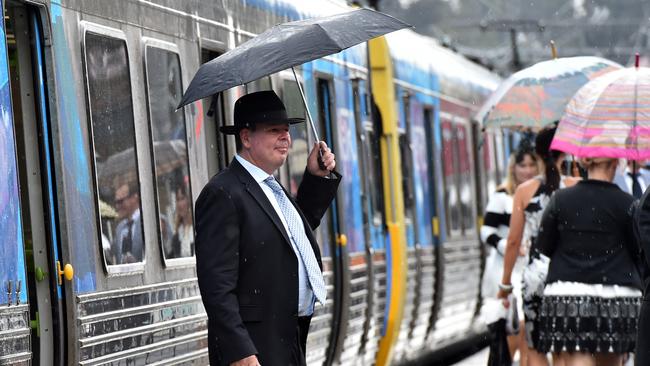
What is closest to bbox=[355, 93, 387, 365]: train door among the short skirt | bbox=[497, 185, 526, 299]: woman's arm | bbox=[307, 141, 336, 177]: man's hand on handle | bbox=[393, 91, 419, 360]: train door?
bbox=[393, 91, 419, 360]: train door

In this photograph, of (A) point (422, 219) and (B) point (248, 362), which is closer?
(B) point (248, 362)

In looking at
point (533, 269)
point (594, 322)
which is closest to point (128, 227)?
point (594, 322)

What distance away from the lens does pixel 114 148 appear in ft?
25.8

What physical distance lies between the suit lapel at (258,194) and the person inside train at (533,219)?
397cm

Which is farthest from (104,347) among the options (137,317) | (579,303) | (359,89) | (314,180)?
(359,89)

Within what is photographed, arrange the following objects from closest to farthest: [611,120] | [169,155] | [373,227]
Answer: [169,155] → [611,120] → [373,227]

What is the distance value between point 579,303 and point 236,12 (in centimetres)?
265

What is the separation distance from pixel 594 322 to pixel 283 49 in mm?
3211

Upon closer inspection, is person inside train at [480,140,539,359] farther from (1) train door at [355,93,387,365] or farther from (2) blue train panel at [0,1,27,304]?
(2) blue train panel at [0,1,27,304]

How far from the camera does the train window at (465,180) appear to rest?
18.5 metres

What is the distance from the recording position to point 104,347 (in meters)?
7.42

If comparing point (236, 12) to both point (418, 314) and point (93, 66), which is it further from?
point (418, 314)

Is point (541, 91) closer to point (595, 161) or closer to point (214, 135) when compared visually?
point (595, 161)

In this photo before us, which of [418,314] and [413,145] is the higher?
[413,145]
